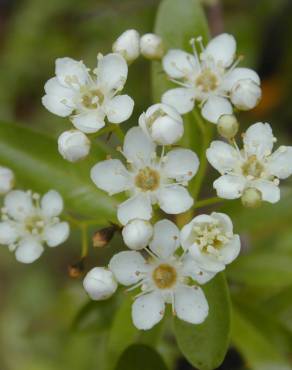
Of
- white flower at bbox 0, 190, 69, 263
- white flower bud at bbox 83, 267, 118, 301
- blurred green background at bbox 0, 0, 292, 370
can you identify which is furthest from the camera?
blurred green background at bbox 0, 0, 292, 370

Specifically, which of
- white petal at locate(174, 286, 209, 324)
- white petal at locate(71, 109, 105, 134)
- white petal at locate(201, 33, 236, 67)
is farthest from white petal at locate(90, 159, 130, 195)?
white petal at locate(201, 33, 236, 67)

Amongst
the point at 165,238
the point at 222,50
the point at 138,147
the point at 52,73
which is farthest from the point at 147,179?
the point at 52,73

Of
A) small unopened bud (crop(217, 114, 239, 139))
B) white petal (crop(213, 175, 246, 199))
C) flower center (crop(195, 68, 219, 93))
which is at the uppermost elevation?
flower center (crop(195, 68, 219, 93))

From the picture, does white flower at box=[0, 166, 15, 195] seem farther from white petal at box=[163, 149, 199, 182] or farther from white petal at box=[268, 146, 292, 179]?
white petal at box=[268, 146, 292, 179]

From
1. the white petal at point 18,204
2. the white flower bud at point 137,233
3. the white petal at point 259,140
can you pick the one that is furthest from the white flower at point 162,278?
the white petal at point 18,204

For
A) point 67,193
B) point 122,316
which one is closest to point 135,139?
point 67,193

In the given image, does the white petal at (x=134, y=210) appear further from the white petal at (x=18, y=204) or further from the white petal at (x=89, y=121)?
the white petal at (x=18, y=204)

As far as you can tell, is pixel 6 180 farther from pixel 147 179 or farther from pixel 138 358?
pixel 138 358

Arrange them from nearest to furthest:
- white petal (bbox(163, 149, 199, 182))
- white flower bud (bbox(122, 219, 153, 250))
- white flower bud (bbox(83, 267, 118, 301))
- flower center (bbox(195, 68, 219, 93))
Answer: white flower bud (bbox(122, 219, 153, 250)), white flower bud (bbox(83, 267, 118, 301)), white petal (bbox(163, 149, 199, 182)), flower center (bbox(195, 68, 219, 93))
